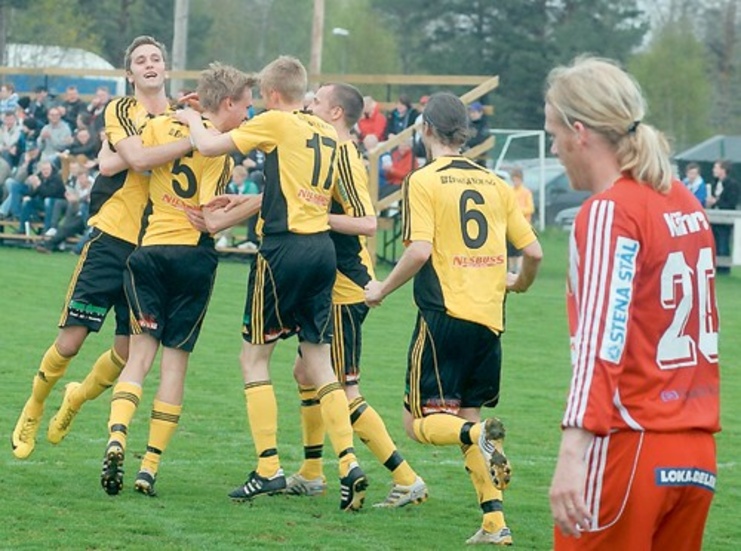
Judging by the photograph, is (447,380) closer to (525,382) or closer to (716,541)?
(716,541)

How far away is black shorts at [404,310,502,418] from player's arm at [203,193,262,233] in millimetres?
987

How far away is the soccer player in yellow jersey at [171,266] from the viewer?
767 centimetres

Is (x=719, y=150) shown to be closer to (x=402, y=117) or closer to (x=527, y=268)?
(x=402, y=117)

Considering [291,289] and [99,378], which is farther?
[99,378]

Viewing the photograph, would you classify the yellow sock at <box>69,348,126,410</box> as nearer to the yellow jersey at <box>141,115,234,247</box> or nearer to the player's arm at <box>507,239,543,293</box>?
the yellow jersey at <box>141,115,234,247</box>

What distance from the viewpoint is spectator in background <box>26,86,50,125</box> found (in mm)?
27344

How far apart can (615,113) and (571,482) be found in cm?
93

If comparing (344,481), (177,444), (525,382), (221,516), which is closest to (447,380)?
(344,481)

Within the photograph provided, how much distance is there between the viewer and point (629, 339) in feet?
12.9

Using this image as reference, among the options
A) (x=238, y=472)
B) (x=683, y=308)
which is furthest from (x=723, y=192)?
(x=683, y=308)

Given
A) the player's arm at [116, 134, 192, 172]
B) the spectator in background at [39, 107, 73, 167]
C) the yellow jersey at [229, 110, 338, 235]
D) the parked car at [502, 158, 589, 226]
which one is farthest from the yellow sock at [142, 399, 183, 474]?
the parked car at [502, 158, 589, 226]

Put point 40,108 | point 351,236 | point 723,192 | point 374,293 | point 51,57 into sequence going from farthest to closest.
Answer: point 51,57
point 723,192
point 40,108
point 351,236
point 374,293

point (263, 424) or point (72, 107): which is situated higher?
point (72, 107)

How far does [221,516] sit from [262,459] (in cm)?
46
